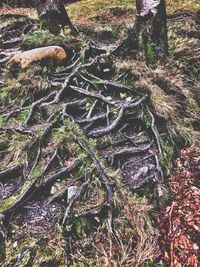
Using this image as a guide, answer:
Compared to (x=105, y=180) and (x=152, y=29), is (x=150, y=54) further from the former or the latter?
(x=105, y=180)

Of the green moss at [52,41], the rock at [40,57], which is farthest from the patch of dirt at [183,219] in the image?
the green moss at [52,41]

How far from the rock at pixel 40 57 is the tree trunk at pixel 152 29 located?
149cm

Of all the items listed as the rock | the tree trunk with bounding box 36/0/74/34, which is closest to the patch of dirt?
the rock

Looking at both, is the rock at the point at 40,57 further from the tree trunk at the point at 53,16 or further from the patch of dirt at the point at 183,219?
the patch of dirt at the point at 183,219

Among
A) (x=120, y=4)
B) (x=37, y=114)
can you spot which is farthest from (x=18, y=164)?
(x=120, y=4)

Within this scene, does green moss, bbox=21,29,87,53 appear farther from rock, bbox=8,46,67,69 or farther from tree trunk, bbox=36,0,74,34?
tree trunk, bbox=36,0,74,34

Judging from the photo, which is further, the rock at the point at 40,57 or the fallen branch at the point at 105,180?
the rock at the point at 40,57

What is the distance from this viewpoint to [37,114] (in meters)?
4.96

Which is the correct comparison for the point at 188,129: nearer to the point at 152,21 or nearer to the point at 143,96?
the point at 143,96

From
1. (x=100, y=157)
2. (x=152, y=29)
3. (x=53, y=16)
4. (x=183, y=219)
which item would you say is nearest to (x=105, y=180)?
(x=100, y=157)

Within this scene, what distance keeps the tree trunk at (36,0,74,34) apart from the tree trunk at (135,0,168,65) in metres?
2.06

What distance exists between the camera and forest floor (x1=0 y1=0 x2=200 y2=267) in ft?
10.7

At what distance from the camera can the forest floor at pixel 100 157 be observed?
3.26 m

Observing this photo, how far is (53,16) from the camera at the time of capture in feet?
22.9
